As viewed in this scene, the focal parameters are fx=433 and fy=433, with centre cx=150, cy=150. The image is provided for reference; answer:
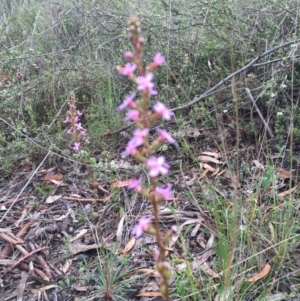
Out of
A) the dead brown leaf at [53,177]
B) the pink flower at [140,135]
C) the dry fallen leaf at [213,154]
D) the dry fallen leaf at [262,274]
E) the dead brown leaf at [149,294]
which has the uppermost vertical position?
the pink flower at [140,135]

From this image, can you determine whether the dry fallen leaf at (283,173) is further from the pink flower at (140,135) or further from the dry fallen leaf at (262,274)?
the pink flower at (140,135)

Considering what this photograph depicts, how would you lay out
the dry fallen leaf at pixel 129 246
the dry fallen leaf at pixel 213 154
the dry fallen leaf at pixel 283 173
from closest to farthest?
1. the dry fallen leaf at pixel 129 246
2. the dry fallen leaf at pixel 283 173
3. the dry fallen leaf at pixel 213 154

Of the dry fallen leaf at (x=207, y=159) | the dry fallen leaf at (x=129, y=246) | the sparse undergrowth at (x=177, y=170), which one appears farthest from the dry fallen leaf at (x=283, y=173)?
the dry fallen leaf at (x=129, y=246)

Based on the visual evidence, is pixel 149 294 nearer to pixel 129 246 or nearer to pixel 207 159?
pixel 129 246

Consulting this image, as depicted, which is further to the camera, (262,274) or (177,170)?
(177,170)

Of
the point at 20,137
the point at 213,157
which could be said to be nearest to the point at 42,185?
the point at 20,137

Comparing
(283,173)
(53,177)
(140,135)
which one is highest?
(140,135)

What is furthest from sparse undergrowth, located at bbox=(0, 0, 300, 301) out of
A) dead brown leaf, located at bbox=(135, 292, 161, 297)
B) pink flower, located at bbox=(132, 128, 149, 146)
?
pink flower, located at bbox=(132, 128, 149, 146)

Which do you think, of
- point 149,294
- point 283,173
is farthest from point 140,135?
point 283,173

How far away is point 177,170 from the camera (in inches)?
121

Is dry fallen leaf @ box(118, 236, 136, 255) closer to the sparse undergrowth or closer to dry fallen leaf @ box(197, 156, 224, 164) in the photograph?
the sparse undergrowth

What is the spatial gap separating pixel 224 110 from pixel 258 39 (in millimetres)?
757

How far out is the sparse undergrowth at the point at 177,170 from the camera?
7.23ft

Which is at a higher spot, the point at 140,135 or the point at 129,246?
the point at 140,135
